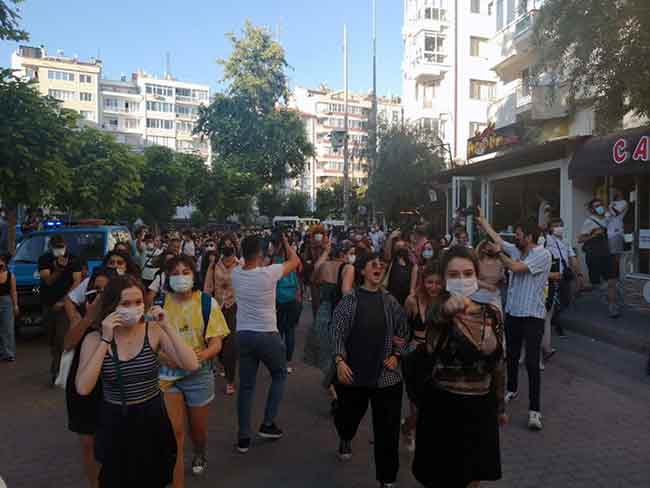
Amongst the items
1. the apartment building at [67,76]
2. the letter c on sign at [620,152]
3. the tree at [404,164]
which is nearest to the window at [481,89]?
the tree at [404,164]

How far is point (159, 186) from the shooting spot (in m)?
40.6

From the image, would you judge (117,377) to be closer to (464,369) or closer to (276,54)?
(464,369)

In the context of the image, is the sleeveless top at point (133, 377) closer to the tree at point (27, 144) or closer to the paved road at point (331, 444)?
the paved road at point (331, 444)

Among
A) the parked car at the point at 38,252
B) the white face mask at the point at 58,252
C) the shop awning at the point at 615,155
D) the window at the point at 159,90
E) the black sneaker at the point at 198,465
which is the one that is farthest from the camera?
the window at the point at 159,90

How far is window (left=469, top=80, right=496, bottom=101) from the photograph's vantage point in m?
34.9

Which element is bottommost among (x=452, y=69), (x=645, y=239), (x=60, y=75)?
(x=645, y=239)

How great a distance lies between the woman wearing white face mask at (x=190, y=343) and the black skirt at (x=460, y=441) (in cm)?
166

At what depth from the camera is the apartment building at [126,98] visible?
281 ft

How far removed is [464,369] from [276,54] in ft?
161

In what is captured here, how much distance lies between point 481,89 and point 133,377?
1358 inches

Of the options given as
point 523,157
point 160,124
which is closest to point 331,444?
point 523,157

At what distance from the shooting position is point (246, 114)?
48.6m

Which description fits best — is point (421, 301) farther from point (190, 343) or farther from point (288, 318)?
point (288, 318)

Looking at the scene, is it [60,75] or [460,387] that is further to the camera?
[60,75]
